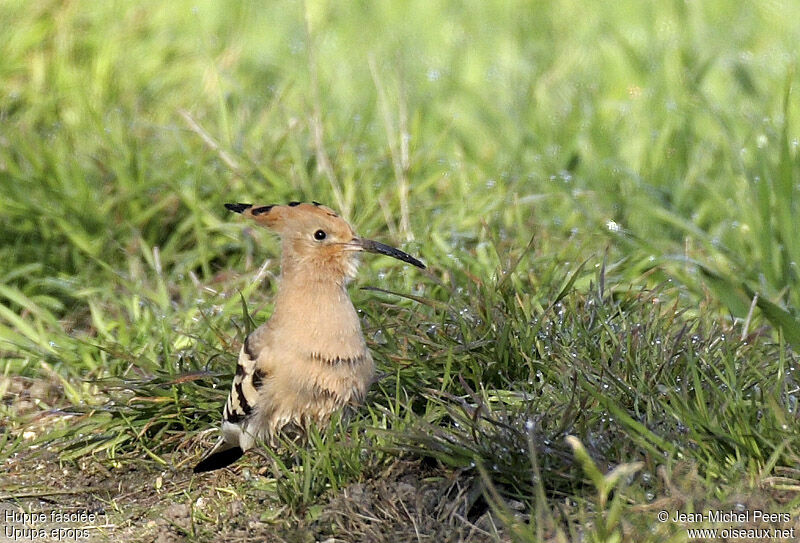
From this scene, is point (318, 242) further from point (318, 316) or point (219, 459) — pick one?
point (219, 459)

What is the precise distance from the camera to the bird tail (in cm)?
338

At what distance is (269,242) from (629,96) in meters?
2.12

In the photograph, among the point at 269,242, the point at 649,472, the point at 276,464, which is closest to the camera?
the point at 649,472

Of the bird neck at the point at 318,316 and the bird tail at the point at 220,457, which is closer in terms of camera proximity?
the bird neck at the point at 318,316

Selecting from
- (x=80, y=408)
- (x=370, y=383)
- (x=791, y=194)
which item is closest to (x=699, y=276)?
(x=791, y=194)

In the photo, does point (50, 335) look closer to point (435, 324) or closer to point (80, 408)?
point (80, 408)

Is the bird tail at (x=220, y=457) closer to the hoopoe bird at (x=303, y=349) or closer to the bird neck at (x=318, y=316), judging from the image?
the hoopoe bird at (x=303, y=349)

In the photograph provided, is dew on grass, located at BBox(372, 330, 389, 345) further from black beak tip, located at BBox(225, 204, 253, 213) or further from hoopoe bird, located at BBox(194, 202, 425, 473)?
black beak tip, located at BBox(225, 204, 253, 213)

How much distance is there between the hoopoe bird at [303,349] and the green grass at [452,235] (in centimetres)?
12

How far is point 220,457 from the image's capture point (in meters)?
3.41

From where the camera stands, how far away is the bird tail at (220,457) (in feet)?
11.1

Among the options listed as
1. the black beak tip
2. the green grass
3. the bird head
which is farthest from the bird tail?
the black beak tip

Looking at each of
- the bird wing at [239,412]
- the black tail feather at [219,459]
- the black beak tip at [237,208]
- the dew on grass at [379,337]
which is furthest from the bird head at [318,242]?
the black tail feather at [219,459]

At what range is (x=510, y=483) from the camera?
116 inches
